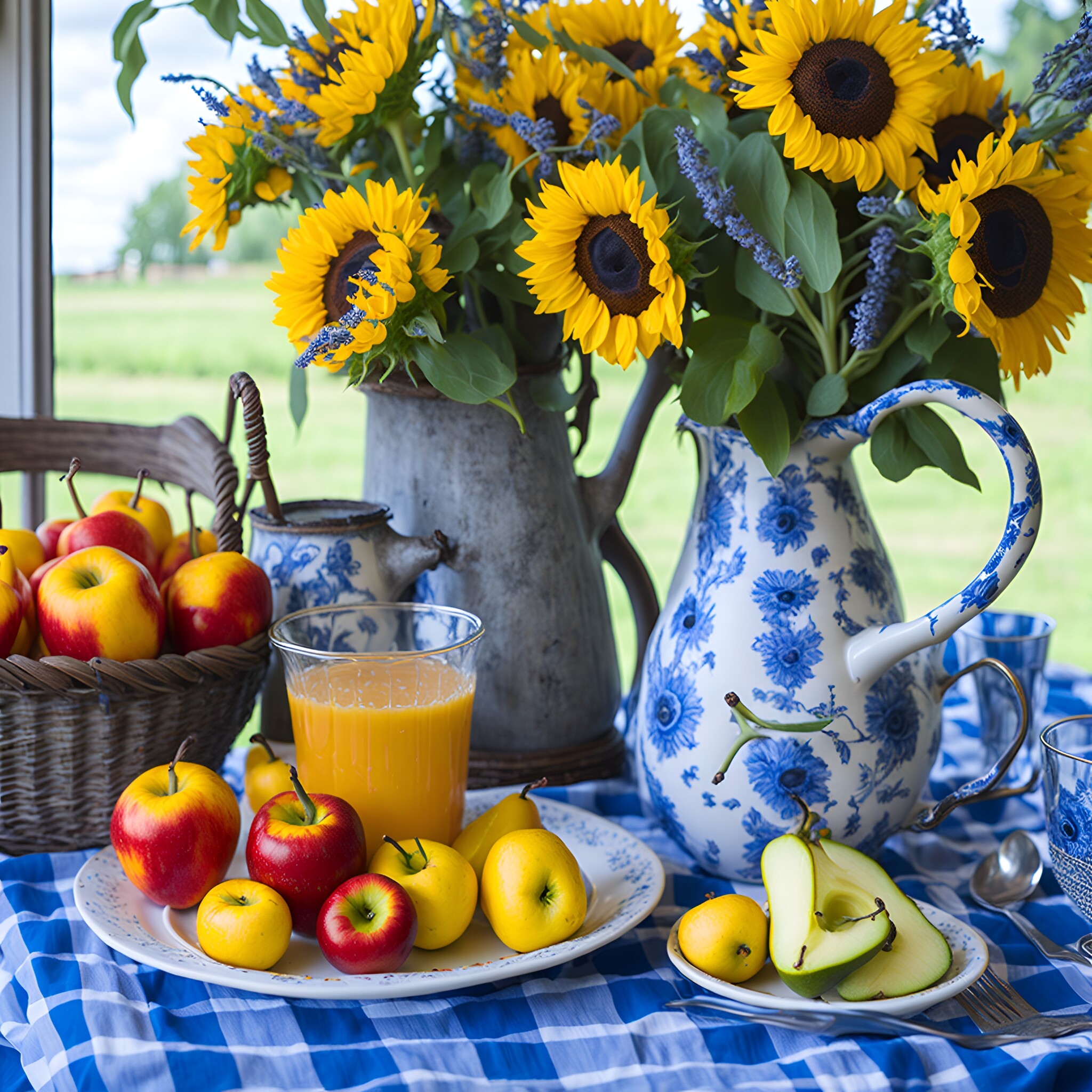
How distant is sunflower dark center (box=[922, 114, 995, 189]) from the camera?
65 cm

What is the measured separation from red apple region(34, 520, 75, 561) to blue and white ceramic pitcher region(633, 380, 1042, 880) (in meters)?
0.48

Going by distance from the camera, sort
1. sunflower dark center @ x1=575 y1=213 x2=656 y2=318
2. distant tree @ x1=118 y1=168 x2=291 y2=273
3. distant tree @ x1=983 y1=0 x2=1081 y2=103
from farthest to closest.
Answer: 1. distant tree @ x1=983 y1=0 x2=1081 y2=103
2. distant tree @ x1=118 y1=168 x2=291 y2=273
3. sunflower dark center @ x1=575 y1=213 x2=656 y2=318

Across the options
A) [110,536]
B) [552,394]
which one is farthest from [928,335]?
[110,536]

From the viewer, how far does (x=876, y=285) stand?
63cm

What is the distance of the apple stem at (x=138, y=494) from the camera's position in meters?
0.83

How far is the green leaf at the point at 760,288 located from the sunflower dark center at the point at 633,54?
6.9 inches

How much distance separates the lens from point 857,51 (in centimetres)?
60

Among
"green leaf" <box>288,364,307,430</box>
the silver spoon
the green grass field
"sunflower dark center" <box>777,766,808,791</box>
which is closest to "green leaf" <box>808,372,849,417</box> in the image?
"sunflower dark center" <box>777,766,808,791</box>

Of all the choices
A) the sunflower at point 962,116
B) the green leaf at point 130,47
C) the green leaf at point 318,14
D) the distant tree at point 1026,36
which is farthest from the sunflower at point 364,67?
the distant tree at point 1026,36

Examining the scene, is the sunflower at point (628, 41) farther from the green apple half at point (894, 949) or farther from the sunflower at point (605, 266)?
the green apple half at point (894, 949)

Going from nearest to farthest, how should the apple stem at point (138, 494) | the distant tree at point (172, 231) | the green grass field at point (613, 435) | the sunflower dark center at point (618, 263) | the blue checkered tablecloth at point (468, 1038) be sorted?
the blue checkered tablecloth at point (468, 1038) → the sunflower dark center at point (618, 263) → the apple stem at point (138, 494) → the distant tree at point (172, 231) → the green grass field at point (613, 435)

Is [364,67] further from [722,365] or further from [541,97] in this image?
[722,365]

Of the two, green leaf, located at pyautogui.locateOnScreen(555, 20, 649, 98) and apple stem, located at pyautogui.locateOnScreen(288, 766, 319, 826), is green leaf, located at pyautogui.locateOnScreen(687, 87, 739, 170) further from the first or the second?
apple stem, located at pyautogui.locateOnScreen(288, 766, 319, 826)

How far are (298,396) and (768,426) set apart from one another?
42 centimetres
